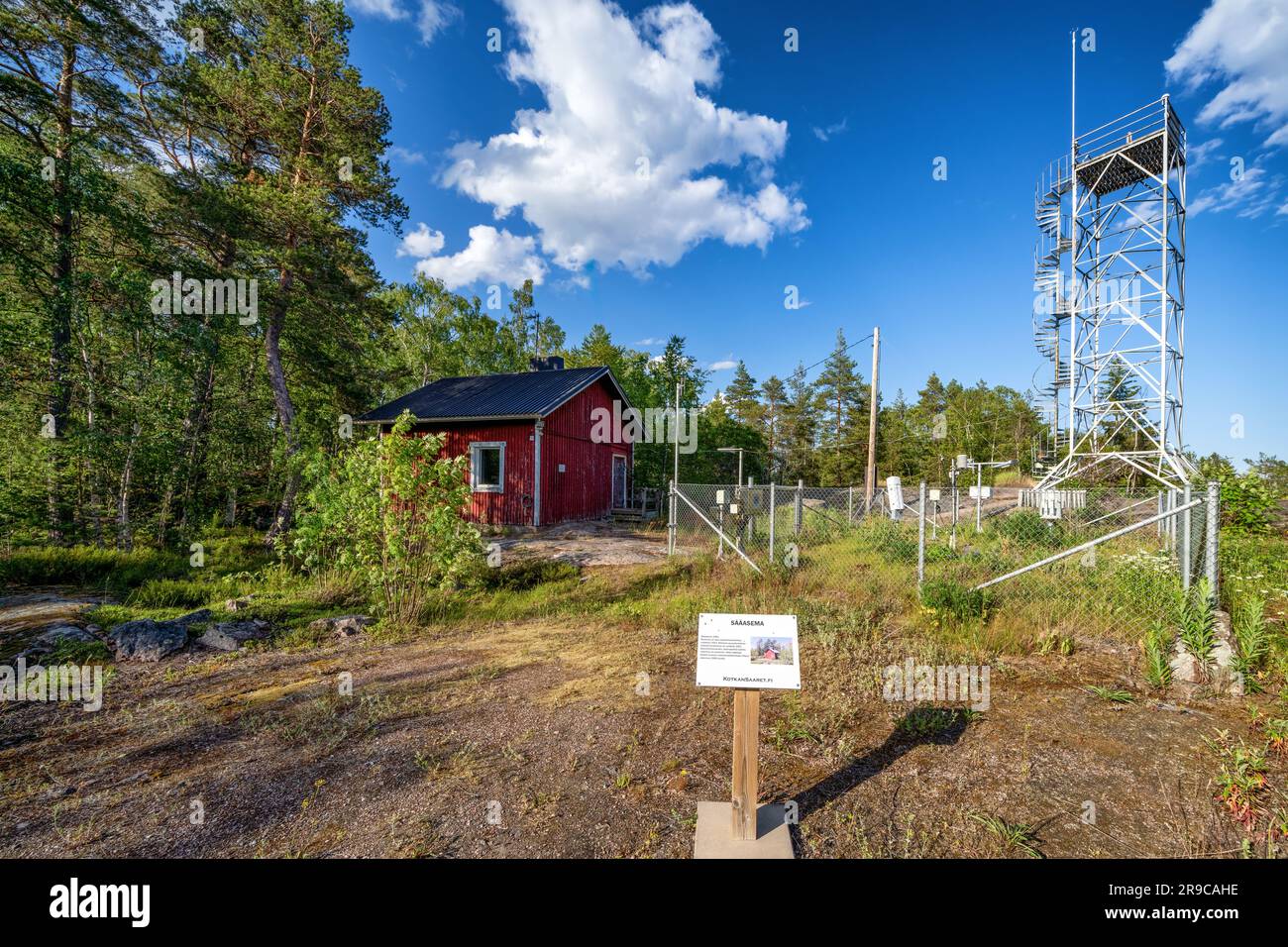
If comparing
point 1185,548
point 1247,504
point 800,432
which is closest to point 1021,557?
point 1185,548

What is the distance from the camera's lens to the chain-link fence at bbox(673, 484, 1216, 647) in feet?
17.7

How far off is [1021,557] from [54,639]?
43.5ft

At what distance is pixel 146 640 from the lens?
5863mm

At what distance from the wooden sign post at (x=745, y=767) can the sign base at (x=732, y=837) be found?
0.07 m

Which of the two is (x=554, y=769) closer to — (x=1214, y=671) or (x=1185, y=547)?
(x=1214, y=671)

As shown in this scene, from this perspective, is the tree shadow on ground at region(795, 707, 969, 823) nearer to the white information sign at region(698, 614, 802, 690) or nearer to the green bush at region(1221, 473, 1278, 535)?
the white information sign at region(698, 614, 802, 690)

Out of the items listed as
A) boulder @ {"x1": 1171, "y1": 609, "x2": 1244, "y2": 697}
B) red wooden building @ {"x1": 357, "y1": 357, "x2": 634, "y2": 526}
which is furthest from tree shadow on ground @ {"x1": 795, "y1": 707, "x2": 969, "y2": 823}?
red wooden building @ {"x1": 357, "y1": 357, "x2": 634, "y2": 526}

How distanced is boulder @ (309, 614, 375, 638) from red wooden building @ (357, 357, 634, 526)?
6851 mm

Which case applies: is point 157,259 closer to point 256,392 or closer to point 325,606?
point 256,392

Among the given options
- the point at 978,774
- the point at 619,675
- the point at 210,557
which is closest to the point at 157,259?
the point at 210,557

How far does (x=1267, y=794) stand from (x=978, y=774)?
1573mm

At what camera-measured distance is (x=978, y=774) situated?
3.30m

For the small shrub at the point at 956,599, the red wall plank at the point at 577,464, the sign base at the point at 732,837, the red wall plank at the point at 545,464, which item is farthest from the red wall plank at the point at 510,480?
the sign base at the point at 732,837

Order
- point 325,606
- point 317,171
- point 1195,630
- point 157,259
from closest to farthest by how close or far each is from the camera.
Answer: point 1195,630, point 325,606, point 157,259, point 317,171
